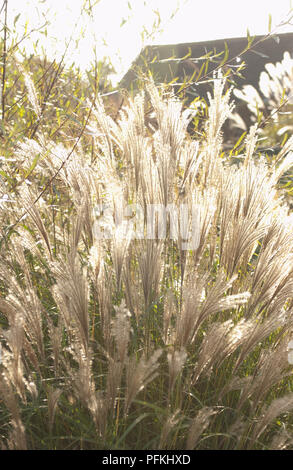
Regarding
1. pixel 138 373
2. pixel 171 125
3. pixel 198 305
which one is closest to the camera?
pixel 138 373

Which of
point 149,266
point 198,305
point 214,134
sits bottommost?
point 198,305

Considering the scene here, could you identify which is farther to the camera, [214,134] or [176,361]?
[214,134]

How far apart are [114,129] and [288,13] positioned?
1.24m

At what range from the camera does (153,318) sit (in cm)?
155

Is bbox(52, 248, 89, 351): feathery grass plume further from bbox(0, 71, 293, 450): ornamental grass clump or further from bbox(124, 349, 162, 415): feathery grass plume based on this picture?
bbox(124, 349, 162, 415): feathery grass plume

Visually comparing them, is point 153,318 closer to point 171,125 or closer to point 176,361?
point 176,361

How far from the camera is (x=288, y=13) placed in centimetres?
224

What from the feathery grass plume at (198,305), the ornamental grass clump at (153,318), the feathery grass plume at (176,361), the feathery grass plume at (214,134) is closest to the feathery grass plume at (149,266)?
the ornamental grass clump at (153,318)

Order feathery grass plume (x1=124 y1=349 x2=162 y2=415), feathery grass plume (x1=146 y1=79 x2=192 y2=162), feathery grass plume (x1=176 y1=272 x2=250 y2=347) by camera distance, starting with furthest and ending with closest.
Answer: feathery grass plume (x1=146 y1=79 x2=192 y2=162)
feathery grass plume (x1=176 y1=272 x2=250 y2=347)
feathery grass plume (x1=124 y1=349 x2=162 y2=415)

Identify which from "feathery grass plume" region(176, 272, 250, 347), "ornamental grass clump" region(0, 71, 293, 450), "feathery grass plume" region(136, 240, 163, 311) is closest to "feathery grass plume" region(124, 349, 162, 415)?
"ornamental grass clump" region(0, 71, 293, 450)

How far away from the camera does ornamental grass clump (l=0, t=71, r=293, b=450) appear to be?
1109mm

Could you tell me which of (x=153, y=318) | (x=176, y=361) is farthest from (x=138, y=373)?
(x=153, y=318)

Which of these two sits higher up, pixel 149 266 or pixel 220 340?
pixel 149 266

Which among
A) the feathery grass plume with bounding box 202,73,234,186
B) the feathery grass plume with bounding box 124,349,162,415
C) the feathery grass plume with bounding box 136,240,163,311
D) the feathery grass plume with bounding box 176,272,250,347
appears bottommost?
the feathery grass plume with bounding box 124,349,162,415
